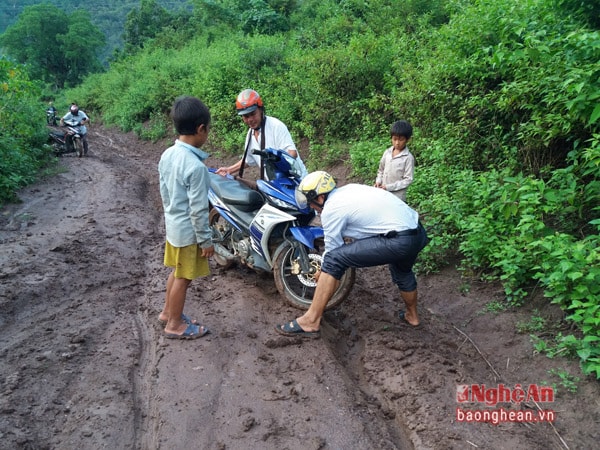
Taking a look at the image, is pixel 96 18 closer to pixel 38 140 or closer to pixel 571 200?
pixel 38 140

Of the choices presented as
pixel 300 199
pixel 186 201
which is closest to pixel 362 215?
pixel 300 199

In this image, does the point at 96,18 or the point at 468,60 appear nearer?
the point at 468,60

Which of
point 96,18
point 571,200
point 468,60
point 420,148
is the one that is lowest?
point 96,18

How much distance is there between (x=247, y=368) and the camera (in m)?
3.50

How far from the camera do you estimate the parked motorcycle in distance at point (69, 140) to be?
1373 centimetres

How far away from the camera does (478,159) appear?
229 inches

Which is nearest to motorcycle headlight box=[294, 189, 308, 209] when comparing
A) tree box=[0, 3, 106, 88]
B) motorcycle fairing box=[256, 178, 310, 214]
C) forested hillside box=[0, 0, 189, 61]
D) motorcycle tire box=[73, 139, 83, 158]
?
motorcycle fairing box=[256, 178, 310, 214]

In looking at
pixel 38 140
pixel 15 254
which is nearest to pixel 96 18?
pixel 38 140

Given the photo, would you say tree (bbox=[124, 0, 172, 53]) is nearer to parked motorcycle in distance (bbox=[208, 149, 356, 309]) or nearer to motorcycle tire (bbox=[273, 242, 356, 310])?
parked motorcycle in distance (bbox=[208, 149, 356, 309])

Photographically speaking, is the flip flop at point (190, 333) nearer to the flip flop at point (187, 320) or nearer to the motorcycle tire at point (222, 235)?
the flip flop at point (187, 320)

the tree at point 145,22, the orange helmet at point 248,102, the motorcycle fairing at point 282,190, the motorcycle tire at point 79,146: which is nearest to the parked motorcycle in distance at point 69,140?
the motorcycle tire at point 79,146

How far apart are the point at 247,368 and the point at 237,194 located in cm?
207

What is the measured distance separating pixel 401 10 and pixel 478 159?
8780 mm

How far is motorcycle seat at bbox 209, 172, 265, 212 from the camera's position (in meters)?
4.83
